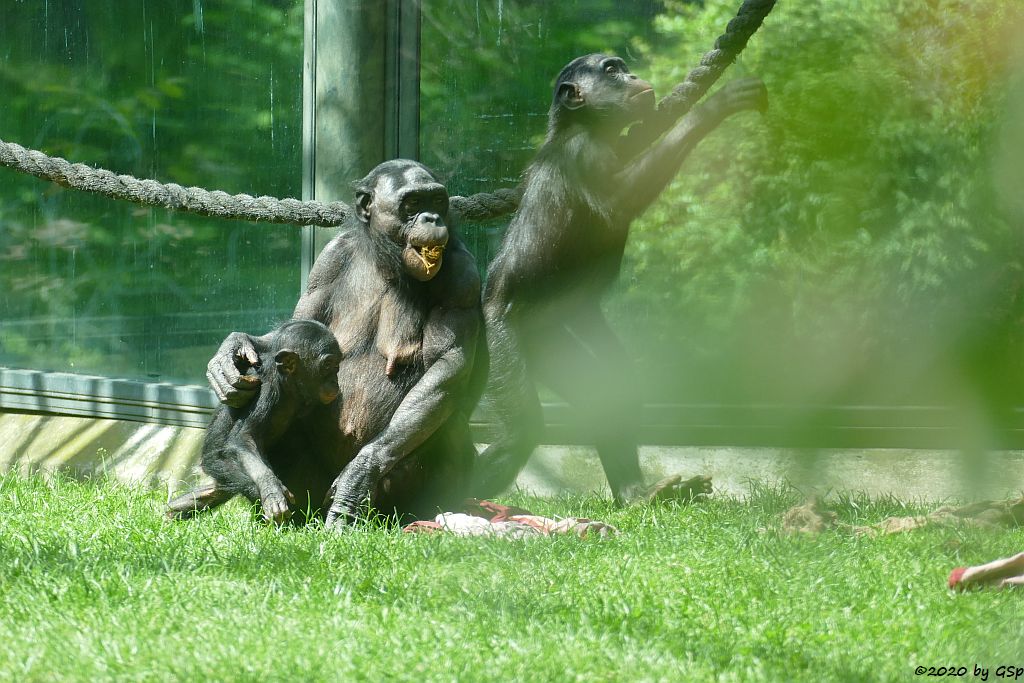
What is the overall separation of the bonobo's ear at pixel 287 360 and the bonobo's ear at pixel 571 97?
2.22 meters

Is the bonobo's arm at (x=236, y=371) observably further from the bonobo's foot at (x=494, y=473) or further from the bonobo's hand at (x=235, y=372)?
the bonobo's foot at (x=494, y=473)

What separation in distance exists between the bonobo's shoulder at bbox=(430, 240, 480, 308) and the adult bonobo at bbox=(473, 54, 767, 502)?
36.0 inches

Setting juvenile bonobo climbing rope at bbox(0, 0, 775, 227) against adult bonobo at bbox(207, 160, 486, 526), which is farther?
juvenile bonobo climbing rope at bbox(0, 0, 775, 227)

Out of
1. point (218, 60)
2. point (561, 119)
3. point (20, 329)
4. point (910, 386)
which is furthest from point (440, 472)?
point (20, 329)

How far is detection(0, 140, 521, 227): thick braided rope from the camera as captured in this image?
5.70 metres

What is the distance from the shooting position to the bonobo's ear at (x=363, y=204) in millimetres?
5082

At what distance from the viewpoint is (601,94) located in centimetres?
608

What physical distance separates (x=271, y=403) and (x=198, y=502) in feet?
1.85

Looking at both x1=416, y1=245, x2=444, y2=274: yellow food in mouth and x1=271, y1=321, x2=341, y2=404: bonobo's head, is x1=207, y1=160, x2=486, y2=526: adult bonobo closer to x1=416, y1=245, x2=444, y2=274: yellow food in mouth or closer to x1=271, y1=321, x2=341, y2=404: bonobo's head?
x1=416, y1=245, x2=444, y2=274: yellow food in mouth

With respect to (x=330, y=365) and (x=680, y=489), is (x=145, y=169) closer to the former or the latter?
(x=330, y=365)

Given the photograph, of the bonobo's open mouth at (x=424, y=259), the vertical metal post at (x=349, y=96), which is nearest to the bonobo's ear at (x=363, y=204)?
the bonobo's open mouth at (x=424, y=259)

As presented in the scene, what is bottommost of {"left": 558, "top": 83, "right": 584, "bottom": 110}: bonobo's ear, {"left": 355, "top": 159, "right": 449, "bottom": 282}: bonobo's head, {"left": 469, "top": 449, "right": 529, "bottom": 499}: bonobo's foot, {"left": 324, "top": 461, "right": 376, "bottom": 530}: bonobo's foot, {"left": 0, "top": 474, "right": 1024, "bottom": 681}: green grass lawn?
{"left": 469, "top": 449, "right": 529, "bottom": 499}: bonobo's foot

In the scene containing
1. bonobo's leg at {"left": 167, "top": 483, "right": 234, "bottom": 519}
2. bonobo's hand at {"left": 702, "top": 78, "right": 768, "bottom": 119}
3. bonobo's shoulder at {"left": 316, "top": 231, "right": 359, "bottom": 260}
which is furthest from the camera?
bonobo's hand at {"left": 702, "top": 78, "right": 768, "bottom": 119}

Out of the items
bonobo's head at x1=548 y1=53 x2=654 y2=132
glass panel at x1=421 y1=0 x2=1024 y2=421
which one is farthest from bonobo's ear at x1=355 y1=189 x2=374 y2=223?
glass panel at x1=421 y1=0 x2=1024 y2=421
